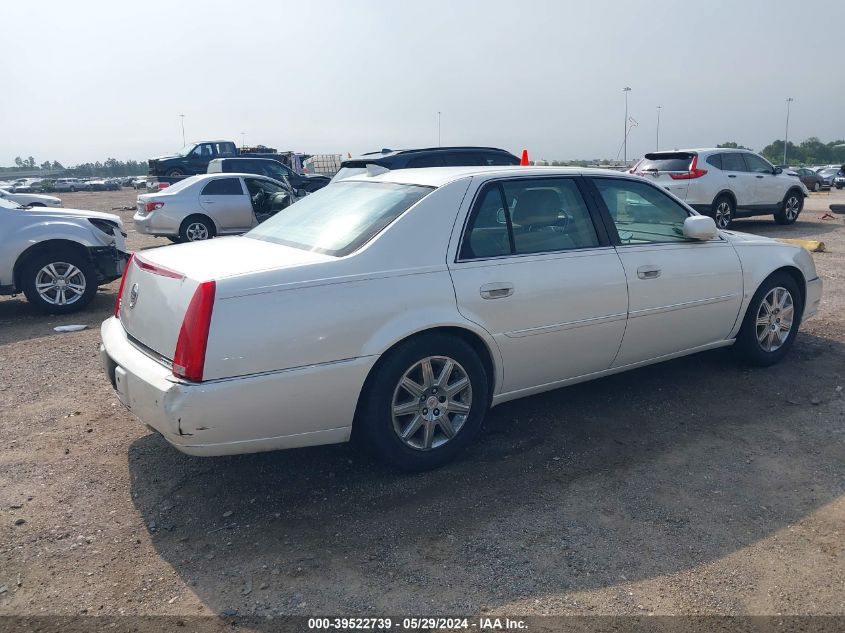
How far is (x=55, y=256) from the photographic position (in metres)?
8.06

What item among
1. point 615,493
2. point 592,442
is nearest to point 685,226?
point 592,442

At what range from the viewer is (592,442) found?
4.38m

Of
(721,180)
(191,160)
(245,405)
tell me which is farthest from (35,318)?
(191,160)

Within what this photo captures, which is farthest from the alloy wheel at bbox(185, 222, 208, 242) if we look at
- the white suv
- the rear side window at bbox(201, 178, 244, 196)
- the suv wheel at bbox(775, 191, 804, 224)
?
the suv wheel at bbox(775, 191, 804, 224)

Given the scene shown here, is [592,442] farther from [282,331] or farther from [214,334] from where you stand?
[214,334]

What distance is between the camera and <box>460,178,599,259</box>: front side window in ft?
13.6

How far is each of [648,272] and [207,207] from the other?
35.2 ft

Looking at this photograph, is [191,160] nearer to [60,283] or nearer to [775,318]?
[60,283]

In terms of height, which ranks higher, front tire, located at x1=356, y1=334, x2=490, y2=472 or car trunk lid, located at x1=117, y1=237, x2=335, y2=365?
car trunk lid, located at x1=117, y1=237, x2=335, y2=365

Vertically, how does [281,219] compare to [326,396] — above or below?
above

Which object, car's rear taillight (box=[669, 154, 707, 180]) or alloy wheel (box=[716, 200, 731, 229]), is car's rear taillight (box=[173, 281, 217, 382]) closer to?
car's rear taillight (box=[669, 154, 707, 180])

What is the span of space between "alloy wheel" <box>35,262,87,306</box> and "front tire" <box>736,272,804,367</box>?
6989mm

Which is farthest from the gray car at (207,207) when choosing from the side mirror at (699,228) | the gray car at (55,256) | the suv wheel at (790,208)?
the suv wheel at (790,208)

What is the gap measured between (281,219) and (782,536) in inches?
135
